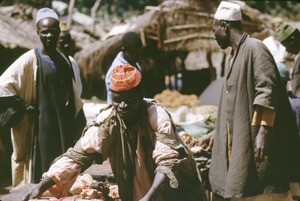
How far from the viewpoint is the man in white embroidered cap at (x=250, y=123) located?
3857mm

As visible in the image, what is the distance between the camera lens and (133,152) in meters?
3.65

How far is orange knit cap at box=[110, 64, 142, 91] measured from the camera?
11.1ft

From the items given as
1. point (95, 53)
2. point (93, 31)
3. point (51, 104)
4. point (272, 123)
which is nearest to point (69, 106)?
point (51, 104)

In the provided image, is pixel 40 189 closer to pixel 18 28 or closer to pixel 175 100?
pixel 18 28

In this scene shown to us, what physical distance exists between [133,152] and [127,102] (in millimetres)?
400

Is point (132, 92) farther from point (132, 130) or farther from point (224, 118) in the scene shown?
point (224, 118)

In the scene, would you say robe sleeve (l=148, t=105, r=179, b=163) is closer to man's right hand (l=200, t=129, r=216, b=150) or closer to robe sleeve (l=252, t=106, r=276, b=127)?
robe sleeve (l=252, t=106, r=276, b=127)

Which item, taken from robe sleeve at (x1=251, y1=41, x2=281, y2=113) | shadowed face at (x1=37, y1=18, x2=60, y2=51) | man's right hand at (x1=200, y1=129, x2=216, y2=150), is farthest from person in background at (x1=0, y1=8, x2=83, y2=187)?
robe sleeve at (x1=251, y1=41, x2=281, y2=113)

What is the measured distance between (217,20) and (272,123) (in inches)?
35.4

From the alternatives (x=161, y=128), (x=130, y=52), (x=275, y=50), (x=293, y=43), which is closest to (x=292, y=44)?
(x=293, y=43)

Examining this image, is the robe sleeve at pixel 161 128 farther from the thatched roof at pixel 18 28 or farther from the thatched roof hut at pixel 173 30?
the thatched roof hut at pixel 173 30

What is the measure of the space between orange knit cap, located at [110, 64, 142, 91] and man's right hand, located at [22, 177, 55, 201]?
729 mm

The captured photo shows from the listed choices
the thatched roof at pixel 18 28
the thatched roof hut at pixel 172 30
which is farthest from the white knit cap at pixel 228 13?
the thatched roof hut at pixel 172 30

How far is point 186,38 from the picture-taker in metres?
14.8
